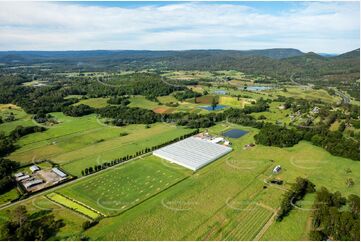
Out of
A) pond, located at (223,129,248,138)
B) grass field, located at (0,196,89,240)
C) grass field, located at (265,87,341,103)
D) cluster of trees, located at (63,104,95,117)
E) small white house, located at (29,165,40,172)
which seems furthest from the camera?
grass field, located at (265,87,341,103)

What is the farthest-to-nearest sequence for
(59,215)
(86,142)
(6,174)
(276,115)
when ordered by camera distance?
1. (276,115)
2. (86,142)
3. (6,174)
4. (59,215)

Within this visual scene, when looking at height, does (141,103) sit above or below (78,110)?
below

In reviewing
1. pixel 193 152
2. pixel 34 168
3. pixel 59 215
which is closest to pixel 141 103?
pixel 193 152

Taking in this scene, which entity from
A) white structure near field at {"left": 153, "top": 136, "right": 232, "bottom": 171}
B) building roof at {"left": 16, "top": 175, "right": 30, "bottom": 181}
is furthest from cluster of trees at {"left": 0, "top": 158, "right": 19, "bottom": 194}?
white structure near field at {"left": 153, "top": 136, "right": 232, "bottom": 171}

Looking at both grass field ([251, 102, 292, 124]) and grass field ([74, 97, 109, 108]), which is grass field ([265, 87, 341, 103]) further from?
grass field ([74, 97, 109, 108])

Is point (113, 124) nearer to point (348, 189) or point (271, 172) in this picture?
point (271, 172)

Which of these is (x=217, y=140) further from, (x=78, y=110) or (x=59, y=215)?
(x=78, y=110)

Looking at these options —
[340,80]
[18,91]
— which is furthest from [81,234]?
[340,80]
